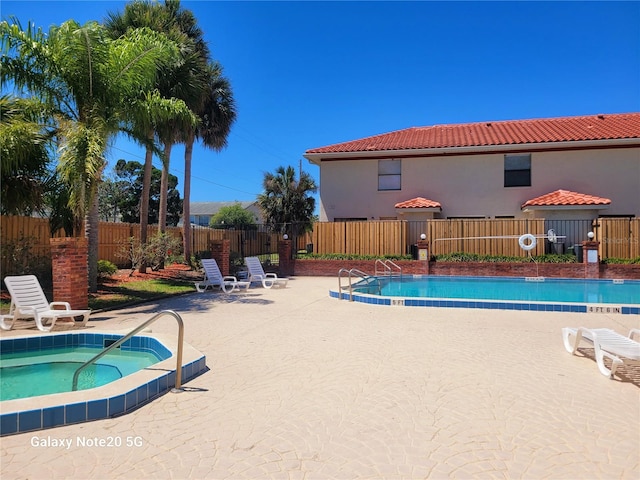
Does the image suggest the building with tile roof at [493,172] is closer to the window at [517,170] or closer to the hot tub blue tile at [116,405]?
the window at [517,170]

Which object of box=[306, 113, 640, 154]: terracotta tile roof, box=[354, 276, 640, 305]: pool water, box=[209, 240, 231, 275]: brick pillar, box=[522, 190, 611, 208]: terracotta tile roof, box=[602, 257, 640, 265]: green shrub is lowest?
box=[354, 276, 640, 305]: pool water

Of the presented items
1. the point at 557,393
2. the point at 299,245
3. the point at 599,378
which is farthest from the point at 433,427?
the point at 299,245

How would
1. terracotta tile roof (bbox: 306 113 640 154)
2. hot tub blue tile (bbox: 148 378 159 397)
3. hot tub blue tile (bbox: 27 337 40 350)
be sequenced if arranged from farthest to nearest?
terracotta tile roof (bbox: 306 113 640 154)
hot tub blue tile (bbox: 27 337 40 350)
hot tub blue tile (bbox: 148 378 159 397)

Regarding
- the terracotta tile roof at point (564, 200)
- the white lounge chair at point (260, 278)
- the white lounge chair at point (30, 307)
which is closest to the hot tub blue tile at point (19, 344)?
the white lounge chair at point (30, 307)

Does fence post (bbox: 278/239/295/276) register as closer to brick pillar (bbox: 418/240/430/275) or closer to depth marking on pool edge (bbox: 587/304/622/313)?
brick pillar (bbox: 418/240/430/275)

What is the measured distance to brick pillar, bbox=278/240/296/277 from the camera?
20625mm

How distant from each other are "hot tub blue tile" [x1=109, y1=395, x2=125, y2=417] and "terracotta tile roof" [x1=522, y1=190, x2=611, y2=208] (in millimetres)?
20489

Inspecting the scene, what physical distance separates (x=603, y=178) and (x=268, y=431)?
2330 centimetres

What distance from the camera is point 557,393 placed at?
16.0ft

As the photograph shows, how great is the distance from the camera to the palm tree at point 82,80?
9727 millimetres

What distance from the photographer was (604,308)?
10.6 meters

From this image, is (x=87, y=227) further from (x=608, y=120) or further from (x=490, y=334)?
(x=608, y=120)

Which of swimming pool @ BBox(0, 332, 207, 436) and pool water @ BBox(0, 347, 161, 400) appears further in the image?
pool water @ BBox(0, 347, 161, 400)

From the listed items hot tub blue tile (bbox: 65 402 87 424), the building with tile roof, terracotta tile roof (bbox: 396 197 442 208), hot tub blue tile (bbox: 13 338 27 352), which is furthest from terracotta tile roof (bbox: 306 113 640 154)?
hot tub blue tile (bbox: 65 402 87 424)
